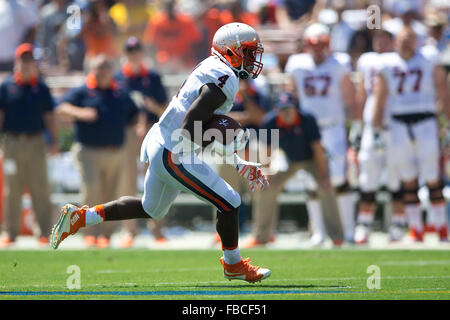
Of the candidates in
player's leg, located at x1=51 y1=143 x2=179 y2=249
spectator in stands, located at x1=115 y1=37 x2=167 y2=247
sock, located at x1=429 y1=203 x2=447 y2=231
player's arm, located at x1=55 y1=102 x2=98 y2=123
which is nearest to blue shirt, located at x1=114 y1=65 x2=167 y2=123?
spectator in stands, located at x1=115 y1=37 x2=167 y2=247

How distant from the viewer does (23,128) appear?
39.2 feet

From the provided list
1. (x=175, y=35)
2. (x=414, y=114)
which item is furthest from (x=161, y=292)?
(x=175, y=35)

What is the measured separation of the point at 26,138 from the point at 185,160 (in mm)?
5432

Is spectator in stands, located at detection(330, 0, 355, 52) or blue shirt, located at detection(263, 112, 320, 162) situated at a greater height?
spectator in stands, located at detection(330, 0, 355, 52)

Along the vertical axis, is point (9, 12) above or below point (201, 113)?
above

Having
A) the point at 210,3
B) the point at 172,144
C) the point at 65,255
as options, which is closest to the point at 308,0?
the point at 210,3

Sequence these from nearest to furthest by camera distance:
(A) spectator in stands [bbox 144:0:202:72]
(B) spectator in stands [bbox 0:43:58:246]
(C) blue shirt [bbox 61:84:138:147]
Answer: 1. (B) spectator in stands [bbox 0:43:58:246]
2. (C) blue shirt [bbox 61:84:138:147]
3. (A) spectator in stands [bbox 144:0:202:72]

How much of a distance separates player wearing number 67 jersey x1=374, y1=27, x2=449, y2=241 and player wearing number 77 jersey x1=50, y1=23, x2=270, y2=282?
4568mm

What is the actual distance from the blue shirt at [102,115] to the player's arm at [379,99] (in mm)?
3083

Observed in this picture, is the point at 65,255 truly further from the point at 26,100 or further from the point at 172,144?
the point at 172,144

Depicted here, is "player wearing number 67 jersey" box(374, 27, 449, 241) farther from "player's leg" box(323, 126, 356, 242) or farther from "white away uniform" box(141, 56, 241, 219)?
"white away uniform" box(141, 56, 241, 219)

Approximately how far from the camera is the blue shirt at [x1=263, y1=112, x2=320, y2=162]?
1151 centimetres

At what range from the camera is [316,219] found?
1186cm
